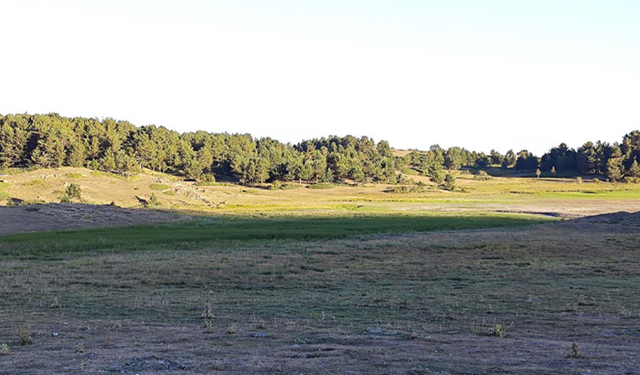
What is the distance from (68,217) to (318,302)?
50.5m

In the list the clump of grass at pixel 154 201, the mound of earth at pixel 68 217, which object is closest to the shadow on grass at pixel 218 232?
the mound of earth at pixel 68 217

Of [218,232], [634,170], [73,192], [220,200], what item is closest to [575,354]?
[218,232]

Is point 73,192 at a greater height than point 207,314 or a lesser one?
lesser

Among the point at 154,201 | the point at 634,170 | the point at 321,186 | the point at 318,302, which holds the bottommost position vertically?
the point at 154,201

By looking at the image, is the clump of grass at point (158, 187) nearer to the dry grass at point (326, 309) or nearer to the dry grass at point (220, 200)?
the dry grass at point (220, 200)

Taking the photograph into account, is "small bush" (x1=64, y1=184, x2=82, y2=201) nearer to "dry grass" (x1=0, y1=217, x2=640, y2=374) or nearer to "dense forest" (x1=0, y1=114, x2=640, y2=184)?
"dense forest" (x1=0, y1=114, x2=640, y2=184)

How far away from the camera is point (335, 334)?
562 inches

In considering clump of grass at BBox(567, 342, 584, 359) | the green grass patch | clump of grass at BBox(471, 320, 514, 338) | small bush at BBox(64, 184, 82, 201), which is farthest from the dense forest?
clump of grass at BBox(567, 342, 584, 359)

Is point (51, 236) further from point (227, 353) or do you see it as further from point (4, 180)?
point (4, 180)

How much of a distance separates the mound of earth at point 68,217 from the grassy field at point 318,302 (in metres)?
8.79

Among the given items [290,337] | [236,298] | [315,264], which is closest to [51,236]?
[315,264]

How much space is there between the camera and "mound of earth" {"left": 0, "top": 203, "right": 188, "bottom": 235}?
56.9 metres

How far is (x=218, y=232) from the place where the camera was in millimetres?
50844

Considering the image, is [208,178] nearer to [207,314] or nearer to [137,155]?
[137,155]
